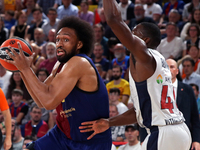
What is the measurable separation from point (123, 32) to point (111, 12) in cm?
21

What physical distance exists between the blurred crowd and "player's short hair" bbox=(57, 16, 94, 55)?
2.90m

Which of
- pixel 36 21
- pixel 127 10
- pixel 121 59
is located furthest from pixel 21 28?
pixel 121 59

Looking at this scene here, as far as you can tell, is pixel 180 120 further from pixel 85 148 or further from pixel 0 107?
pixel 0 107

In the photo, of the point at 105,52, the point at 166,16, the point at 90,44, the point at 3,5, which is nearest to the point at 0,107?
the point at 90,44

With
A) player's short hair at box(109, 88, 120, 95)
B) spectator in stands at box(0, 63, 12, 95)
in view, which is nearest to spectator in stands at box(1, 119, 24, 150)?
spectator in stands at box(0, 63, 12, 95)

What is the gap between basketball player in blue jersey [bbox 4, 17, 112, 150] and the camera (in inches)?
121

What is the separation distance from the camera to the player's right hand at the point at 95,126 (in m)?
3.27

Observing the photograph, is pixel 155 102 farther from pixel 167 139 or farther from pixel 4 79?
pixel 4 79

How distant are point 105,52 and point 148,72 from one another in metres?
6.41

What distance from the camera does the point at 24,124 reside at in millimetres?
7406

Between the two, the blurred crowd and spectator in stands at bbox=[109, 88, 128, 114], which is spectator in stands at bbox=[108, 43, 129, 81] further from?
spectator in stands at bbox=[109, 88, 128, 114]

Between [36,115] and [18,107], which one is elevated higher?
[18,107]

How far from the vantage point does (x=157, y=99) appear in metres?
2.92

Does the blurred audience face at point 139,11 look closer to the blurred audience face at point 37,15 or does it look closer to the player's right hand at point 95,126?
the blurred audience face at point 37,15
